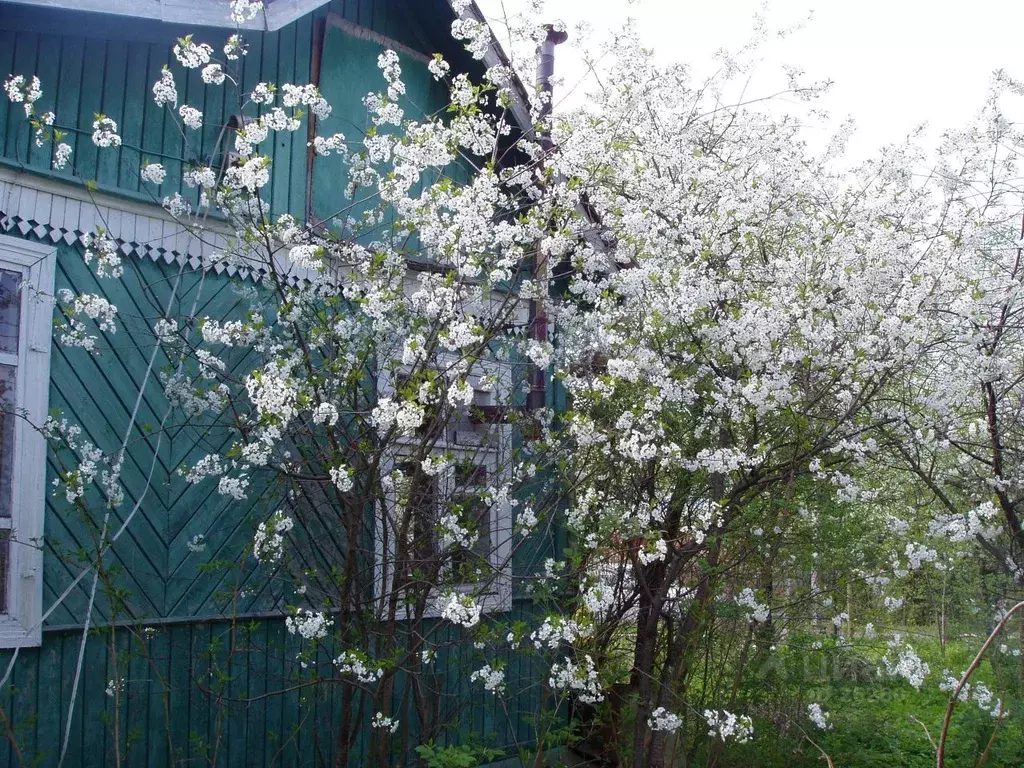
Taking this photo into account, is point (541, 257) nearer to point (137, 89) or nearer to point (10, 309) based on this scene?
point (137, 89)

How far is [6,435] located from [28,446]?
0.12 metres

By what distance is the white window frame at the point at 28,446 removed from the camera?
5.07m

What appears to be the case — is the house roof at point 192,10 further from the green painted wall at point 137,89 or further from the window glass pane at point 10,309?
the window glass pane at point 10,309

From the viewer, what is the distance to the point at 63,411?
5.36 metres

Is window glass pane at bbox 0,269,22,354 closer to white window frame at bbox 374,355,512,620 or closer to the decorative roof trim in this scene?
the decorative roof trim

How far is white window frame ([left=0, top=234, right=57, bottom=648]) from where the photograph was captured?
5.07 m

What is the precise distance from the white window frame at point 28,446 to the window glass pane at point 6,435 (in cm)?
3

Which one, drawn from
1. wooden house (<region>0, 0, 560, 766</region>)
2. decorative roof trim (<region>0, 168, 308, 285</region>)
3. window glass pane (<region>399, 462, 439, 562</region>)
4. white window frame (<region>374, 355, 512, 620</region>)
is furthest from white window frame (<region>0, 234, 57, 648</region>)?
window glass pane (<region>399, 462, 439, 562</region>)

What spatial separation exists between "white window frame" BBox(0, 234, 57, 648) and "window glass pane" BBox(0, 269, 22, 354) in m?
0.03

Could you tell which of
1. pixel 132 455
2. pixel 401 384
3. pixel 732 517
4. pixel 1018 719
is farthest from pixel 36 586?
pixel 1018 719

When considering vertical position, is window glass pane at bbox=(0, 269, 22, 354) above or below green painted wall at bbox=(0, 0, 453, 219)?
below

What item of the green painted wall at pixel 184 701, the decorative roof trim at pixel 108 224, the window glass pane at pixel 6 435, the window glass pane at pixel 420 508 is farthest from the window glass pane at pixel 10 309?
the window glass pane at pixel 420 508

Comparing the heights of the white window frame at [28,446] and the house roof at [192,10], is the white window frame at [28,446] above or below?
below

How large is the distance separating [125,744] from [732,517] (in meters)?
3.91
